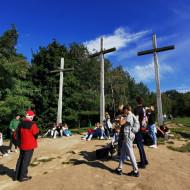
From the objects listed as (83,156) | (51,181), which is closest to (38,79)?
(83,156)

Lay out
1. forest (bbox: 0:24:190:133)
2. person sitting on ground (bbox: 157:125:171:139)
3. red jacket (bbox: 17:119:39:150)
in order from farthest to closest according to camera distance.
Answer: forest (bbox: 0:24:190:133) < person sitting on ground (bbox: 157:125:171:139) < red jacket (bbox: 17:119:39:150)

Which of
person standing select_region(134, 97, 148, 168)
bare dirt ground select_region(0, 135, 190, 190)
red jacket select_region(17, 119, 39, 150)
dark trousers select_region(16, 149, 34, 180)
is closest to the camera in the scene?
bare dirt ground select_region(0, 135, 190, 190)

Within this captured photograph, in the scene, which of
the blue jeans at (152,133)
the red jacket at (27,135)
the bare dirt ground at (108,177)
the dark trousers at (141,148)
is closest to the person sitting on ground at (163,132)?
the blue jeans at (152,133)

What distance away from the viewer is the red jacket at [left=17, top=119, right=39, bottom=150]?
4043 millimetres

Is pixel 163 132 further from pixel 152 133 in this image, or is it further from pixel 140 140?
pixel 140 140

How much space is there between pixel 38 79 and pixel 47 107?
154 inches

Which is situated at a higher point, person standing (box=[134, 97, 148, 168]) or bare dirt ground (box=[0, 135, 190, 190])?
person standing (box=[134, 97, 148, 168])

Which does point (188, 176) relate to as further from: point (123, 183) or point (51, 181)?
point (51, 181)

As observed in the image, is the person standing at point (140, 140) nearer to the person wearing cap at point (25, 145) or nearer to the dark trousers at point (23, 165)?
the person wearing cap at point (25, 145)

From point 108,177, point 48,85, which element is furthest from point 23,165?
point 48,85

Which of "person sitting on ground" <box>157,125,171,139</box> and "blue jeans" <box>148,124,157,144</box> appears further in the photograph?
"person sitting on ground" <box>157,125,171,139</box>

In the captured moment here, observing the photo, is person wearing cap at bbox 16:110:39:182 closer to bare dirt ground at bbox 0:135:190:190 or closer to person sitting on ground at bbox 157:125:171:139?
bare dirt ground at bbox 0:135:190:190

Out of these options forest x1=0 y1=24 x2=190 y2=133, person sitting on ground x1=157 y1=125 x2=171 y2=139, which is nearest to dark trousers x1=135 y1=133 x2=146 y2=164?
person sitting on ground x1=157 y1=125 x2=171 y2=139

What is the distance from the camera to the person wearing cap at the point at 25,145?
13.0 feet
